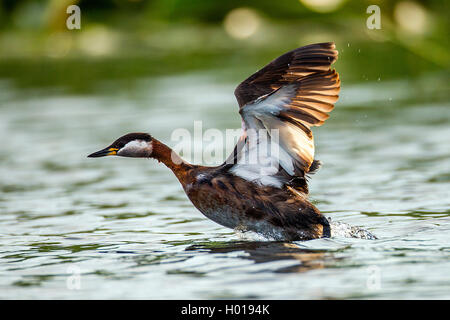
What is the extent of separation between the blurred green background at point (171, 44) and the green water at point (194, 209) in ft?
4.70

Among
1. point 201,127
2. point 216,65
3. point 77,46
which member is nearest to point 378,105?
point 201,127

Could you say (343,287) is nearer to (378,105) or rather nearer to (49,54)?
(378,105)

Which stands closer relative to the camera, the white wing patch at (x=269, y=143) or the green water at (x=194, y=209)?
the green water at (x=194, y=209)

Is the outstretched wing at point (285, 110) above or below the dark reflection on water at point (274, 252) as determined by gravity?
above

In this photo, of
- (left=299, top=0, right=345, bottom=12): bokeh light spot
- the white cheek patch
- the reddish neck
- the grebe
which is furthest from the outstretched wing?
(left=299, top=0, right=345, bottom=12): bokeh light spot

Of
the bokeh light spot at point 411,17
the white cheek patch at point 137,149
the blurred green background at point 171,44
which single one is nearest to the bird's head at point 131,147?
the white cheek patch at point 137,149

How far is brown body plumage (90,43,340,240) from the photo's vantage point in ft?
28.8

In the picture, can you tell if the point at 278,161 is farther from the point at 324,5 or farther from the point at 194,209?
the point at 194,209

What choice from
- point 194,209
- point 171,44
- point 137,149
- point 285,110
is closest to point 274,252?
point 285,110

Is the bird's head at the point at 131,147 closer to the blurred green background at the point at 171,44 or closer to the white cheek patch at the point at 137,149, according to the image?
the white cheek patch at the point at 137,149

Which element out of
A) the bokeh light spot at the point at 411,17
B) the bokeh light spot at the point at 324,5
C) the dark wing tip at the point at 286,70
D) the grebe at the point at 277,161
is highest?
the bokeh light spot at the point at 324,5

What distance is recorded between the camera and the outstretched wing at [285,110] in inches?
343

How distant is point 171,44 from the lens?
2661cm

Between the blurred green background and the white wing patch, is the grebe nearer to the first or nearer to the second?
the white wing patch
